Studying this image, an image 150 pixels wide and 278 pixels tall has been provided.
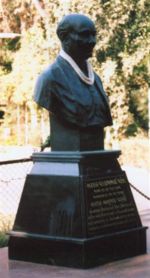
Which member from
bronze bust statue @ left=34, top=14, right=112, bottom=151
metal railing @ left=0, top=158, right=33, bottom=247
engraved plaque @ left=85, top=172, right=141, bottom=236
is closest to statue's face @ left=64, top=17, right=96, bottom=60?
bronze bust statue @ left=34, top=14, right=112, bottom=151

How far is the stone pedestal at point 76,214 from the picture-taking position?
26.0ft

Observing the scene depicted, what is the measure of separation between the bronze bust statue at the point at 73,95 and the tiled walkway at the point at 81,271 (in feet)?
4.38

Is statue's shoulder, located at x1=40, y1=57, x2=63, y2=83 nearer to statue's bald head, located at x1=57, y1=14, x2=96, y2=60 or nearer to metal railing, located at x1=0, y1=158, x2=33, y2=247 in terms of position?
statue's bald head, located at x1=57, y1=14, x2=96, y2=60

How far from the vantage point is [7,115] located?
34625 millimetres

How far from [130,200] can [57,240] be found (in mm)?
1083

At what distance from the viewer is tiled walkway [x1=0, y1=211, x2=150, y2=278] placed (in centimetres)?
743

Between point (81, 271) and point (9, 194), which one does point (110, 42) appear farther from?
point (81, 271)

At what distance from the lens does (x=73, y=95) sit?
818cm

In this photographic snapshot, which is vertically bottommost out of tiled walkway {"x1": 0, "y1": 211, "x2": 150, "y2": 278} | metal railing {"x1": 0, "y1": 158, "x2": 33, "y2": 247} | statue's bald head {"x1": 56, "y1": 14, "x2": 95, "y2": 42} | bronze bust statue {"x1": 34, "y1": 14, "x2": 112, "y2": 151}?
metal railing {"x1": 0, "y1": 158, "x2": 33, "y2": 247}

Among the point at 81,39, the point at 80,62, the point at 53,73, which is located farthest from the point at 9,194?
the point at 81,39

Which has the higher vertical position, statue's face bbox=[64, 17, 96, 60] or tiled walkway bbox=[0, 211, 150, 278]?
statue's face bbox=[64, 17, 96, 60]

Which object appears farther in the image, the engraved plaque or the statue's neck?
the statue's neck

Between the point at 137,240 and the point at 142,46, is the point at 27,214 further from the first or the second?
the point at 142,46

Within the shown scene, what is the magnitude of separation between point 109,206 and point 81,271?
0.88 metres
